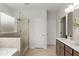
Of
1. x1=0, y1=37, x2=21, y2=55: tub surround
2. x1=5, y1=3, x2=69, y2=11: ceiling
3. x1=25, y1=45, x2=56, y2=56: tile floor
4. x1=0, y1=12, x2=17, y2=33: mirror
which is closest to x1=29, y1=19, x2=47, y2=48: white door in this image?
x1=25, y1=45, x2=56, y2=56: tile floor

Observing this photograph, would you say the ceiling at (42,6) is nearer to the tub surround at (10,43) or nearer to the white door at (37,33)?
the white door at (37,33)

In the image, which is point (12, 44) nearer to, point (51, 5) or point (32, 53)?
point (32, 53)

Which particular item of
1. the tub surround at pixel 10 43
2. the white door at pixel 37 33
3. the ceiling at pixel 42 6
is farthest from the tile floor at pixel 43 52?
the ceiling at pixel 42 6

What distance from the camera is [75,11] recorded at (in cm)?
381

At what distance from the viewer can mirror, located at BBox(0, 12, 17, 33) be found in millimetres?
3762

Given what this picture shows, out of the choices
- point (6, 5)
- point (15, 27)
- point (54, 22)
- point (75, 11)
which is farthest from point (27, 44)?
point (75, 11)

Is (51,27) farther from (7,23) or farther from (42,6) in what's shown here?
(7,23)

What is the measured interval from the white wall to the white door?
0.16 m

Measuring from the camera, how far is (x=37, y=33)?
451 cm

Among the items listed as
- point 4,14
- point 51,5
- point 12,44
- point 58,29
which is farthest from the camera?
point 58,29

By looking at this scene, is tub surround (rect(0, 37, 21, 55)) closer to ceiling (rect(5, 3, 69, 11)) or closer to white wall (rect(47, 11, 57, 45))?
ceiling (rect(5, 3, 69, 11))

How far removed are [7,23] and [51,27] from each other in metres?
1.32

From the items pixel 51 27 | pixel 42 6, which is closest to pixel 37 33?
pixel 51 27

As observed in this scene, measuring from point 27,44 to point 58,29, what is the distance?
1.07 meters
